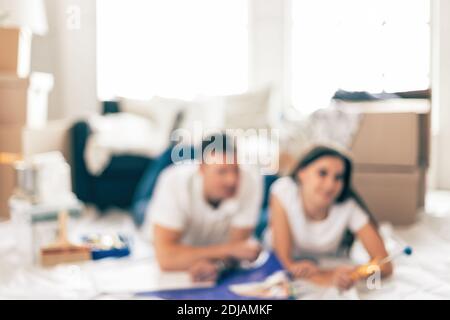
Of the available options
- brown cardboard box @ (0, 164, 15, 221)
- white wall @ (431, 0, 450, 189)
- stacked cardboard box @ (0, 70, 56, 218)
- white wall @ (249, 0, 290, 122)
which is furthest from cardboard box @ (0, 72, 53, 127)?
white wall @ (431, 0, 450, 189)

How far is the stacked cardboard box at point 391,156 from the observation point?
1.32 metres

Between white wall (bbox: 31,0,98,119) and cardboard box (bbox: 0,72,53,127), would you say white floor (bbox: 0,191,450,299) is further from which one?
white wall (bbox: 31,0,98,119)

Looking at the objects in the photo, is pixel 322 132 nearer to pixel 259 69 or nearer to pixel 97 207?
pixel 97 207

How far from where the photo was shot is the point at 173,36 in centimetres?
212

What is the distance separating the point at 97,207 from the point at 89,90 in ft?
2.79

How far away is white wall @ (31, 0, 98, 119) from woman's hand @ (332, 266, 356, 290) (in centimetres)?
169

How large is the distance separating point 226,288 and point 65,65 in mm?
1800

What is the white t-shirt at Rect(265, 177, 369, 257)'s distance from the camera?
1010 mm

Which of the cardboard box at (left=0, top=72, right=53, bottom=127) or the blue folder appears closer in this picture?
the blue folder

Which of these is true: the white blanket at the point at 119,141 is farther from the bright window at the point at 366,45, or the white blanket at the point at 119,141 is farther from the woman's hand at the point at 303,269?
the woman's hand at the point at 303,269

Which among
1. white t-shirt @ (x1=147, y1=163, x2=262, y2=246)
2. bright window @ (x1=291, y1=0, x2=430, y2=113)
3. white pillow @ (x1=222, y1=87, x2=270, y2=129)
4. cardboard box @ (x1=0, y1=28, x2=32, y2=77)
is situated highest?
cardboard box @ (x1=0, y1=28, x2=32, y2=77)

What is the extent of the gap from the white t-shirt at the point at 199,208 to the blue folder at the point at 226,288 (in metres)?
0.08

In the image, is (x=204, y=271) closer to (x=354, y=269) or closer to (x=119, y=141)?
(x=354, y=269)
